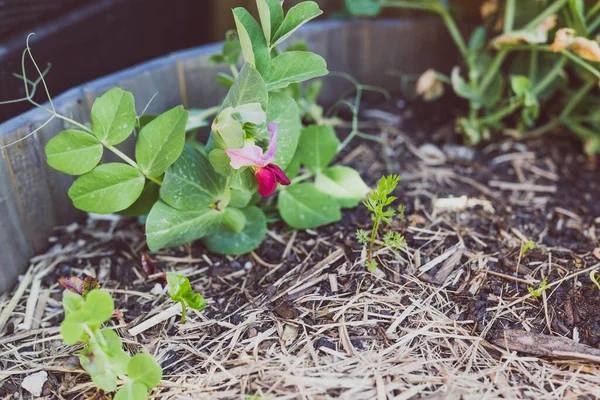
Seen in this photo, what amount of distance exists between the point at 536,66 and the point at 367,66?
561 mm

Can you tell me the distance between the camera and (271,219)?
1435 mm


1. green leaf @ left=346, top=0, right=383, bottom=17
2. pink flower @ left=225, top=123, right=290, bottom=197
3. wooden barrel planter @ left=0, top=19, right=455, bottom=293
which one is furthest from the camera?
green leaf @ left=346, top=0, right=383, bottom=17

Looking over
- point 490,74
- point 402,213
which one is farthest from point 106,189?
point 490,74

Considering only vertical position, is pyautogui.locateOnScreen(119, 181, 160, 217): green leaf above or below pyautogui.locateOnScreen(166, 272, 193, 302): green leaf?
above

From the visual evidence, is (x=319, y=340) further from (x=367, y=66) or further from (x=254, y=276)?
(x=367, y=66)

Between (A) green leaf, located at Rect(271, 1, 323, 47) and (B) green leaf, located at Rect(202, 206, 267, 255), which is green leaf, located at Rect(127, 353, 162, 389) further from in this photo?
(A) green leaf, located at Rect(271, 1, 323, 47)

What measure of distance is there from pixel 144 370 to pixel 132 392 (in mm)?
45

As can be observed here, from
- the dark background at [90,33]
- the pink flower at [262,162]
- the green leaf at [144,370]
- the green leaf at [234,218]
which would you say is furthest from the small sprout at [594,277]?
the dark background at [90,33]

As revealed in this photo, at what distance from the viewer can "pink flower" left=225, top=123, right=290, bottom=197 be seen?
1.09 m

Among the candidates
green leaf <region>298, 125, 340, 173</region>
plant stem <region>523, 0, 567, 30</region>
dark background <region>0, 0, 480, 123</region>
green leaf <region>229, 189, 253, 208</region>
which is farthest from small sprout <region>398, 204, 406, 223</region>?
dark background <region>0, 0, 480, 123</region>

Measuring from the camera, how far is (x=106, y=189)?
3.97 ft

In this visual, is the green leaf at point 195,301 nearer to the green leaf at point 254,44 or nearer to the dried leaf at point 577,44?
the green leaf at point 254,44

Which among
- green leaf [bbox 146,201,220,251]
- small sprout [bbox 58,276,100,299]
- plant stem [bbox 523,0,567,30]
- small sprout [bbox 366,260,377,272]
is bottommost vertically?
small sprout [bbox 366,260,377,272]

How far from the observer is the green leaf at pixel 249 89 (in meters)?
1.09
